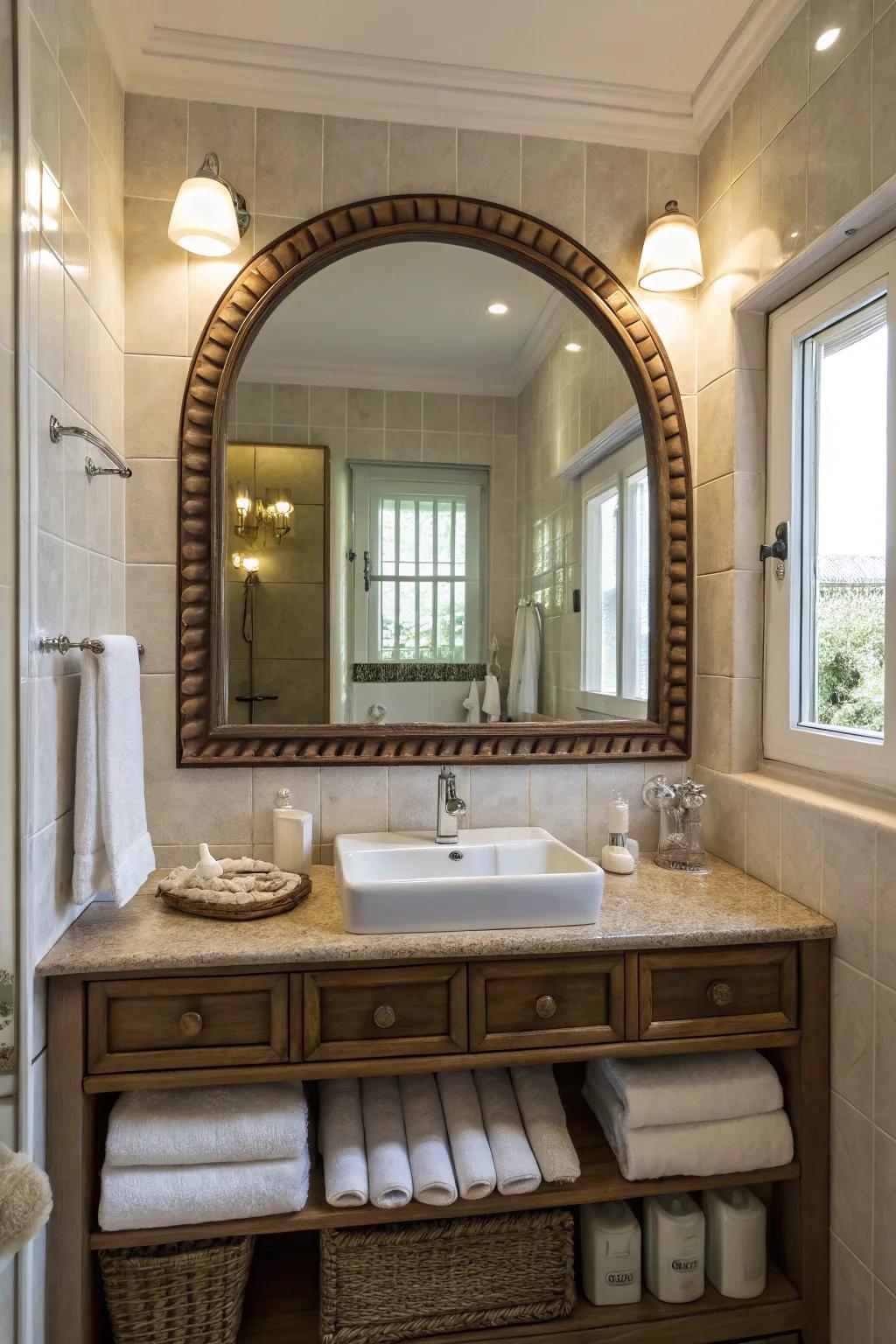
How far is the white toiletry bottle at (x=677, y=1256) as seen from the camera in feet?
4.96

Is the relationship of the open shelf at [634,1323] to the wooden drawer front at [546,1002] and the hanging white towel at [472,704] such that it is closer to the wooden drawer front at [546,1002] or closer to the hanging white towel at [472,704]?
the wooden drawer front at [546,1002]

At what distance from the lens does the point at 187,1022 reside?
134 cm

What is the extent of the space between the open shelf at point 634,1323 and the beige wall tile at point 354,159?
90.2 inches

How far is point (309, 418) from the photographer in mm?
1832

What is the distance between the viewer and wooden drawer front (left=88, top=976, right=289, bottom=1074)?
4.37 feet

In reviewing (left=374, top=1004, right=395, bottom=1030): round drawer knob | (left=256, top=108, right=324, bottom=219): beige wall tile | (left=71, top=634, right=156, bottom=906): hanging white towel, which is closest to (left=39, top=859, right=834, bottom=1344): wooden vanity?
(left=374, top=1004, right=395, bottom=1030): round drawer knob

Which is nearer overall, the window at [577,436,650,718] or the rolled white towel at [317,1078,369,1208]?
the rolled white towel at [317,1078,369,1208]

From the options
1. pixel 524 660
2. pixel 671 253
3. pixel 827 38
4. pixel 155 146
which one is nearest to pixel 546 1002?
pixel 524 660

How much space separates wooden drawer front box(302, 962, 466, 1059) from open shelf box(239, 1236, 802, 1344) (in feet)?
1.78

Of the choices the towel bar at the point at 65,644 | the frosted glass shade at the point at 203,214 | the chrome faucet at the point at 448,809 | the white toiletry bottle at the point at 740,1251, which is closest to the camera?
the towel bar at the point at 65,644

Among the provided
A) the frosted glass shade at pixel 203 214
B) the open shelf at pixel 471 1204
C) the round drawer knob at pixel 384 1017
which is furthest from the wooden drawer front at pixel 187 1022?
the frosted glass shade at pixel 203 214

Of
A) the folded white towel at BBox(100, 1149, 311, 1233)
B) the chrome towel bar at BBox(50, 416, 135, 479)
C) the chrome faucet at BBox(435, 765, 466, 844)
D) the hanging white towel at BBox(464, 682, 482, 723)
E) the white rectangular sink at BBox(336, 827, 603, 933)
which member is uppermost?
the chrome towel bar at BBox(50, 416, 135, 479)

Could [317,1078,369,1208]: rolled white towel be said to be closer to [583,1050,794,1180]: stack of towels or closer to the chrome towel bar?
[583,1050,794,1180]: stack of towels

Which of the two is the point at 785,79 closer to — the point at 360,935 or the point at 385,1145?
the point at 360,935
